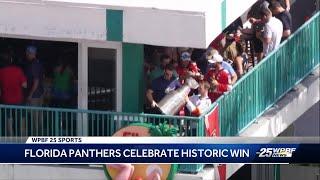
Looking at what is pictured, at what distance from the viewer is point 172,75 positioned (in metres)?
20.7

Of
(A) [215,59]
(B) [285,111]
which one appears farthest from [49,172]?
(B) [285,111]

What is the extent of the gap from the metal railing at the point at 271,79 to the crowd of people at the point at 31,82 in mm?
2655

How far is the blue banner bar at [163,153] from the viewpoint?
64.8ft

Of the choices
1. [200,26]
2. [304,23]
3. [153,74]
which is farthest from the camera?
[304,23]

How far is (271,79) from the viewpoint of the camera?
70.6 feet

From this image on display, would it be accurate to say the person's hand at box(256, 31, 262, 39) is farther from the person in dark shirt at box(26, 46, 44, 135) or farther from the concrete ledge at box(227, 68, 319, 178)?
the person in dark shirt at box(26, 46, 44, 135)

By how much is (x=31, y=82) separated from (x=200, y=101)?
9.51ft

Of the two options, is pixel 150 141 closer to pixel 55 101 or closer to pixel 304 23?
pixel 55 101

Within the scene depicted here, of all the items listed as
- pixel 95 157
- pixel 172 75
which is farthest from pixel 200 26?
pixel 95 157

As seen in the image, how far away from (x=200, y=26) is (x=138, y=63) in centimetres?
158

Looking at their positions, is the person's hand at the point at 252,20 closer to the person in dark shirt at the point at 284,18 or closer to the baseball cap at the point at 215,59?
the person in dark shirt at the point at 284,18

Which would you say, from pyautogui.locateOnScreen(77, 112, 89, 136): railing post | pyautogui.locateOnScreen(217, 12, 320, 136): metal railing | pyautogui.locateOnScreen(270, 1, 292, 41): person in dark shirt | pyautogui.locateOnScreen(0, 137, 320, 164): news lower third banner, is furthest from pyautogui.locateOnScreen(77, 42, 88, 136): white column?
pyautogui.locateOnScreen(270, 1, 292, 41): person in dark shirt

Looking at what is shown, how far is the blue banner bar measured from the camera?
1977 cm

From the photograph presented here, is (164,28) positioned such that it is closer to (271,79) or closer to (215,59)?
(215,59)
